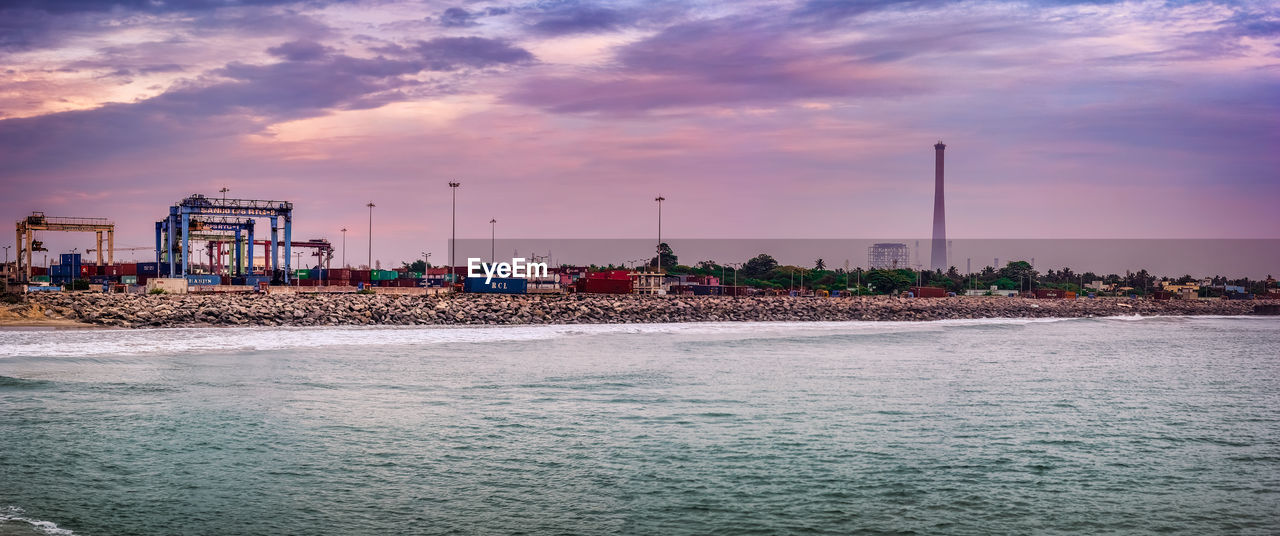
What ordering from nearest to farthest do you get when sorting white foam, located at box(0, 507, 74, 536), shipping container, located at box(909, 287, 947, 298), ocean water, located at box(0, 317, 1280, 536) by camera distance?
white foam, located at box(0, 507, 74, 536)
ocean water, located at box(0, 317, 1280, 536)
shipping container, located at box(909, 287, 947, 298)

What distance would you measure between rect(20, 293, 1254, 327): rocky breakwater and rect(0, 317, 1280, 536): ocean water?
2690cm

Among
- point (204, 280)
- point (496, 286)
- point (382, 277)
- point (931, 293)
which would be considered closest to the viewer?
point (204, 280)

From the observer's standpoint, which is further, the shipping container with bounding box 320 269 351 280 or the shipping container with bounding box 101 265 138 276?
the shipping container with bounding box 320 269 351 280

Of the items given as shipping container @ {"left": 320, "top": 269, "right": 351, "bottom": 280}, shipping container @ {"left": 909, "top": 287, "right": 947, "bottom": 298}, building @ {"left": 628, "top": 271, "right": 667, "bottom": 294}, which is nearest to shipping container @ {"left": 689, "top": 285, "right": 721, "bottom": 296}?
building @ {"left": 628, "top": 271, "right": 667, "bottom": 294}

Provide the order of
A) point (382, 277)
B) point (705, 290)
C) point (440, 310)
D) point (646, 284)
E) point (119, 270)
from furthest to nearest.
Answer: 1. point (382, 277)
2. point (705, 290)
3. point (646, 284)
4. point (119, 270)
5. point (440, 310)

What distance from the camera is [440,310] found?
82.1m

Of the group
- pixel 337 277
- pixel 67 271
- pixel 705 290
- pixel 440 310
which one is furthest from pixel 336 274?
pixel 440 310

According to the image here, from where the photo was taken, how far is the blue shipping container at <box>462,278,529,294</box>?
108 m

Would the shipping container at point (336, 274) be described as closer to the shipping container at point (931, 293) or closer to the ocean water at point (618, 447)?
the ocean water at point (618, 447)

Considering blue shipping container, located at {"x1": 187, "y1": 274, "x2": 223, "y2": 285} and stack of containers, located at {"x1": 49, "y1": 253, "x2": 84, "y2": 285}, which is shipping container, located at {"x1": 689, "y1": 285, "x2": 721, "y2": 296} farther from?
stack of containers, located at {"x1": 49, "y1": 253, "x2": 84, "y2": 285}

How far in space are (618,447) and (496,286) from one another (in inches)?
3499

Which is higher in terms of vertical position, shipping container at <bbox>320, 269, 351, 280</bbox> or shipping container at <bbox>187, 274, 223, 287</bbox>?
shipping container at <bbox>320, 269, 351, 280</bbox>

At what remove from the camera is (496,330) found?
6706cm

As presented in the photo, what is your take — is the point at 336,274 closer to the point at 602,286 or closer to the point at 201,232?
the point at 201,232
